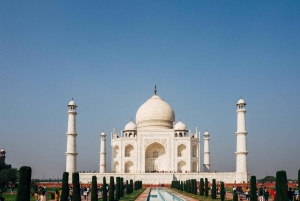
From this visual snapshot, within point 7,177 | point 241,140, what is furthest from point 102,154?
point 241,140

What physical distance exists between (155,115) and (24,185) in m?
26.8

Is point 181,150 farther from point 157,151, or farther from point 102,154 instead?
point 102,154

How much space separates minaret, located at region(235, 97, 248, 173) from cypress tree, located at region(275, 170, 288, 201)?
17996 millimetres

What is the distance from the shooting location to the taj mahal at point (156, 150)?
29672mm

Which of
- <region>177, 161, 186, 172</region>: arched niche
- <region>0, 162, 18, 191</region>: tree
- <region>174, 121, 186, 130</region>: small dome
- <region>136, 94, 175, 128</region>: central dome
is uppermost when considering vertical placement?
<region>136, 94, 175, 128</region>: central dome

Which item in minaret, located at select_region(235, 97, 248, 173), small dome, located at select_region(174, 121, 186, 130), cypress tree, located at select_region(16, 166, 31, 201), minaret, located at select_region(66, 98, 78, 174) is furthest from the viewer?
small dome, located at select_region(174, 121, 186, 130)

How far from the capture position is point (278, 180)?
1130cm

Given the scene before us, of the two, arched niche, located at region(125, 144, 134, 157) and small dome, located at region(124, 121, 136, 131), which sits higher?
small dome, located at region(124, 121, 136, 131)

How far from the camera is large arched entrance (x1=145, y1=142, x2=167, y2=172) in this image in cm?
3462

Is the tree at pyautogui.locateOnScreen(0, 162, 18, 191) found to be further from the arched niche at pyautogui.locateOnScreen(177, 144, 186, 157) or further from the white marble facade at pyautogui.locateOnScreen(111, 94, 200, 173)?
the arched niche at pyautogui.locateOnScreen(177, 144, 186, 157)

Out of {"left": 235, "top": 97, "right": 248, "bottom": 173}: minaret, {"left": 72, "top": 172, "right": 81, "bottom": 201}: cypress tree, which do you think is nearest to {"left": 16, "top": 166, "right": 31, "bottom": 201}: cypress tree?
{"left": 72, "top": 172, "right": 81, "bottom": 201}: cypress tree

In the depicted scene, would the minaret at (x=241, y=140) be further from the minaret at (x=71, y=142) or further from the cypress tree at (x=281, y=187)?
the cypress tree at (x=281, y=187)

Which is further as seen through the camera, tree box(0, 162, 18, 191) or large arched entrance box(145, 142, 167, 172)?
large arched entrance box(145, 142, 167, 172)

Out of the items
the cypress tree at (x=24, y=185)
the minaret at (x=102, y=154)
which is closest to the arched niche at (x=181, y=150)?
the minaret at (x=102, y=154)
